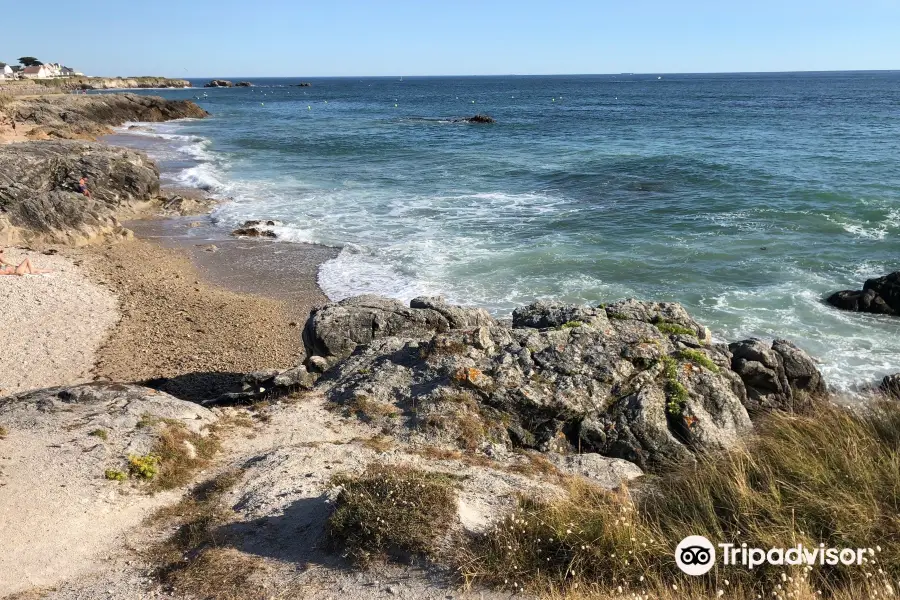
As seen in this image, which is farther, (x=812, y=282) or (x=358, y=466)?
(x=812, y=282)

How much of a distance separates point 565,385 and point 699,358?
2347mm

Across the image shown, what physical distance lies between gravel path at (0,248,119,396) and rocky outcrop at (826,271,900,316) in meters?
19.1

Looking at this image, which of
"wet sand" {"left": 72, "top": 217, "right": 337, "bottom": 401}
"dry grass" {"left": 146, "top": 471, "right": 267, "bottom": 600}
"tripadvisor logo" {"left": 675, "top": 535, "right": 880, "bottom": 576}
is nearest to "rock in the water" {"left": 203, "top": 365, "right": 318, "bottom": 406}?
"wet sand" {"left": 72, "top": 217, "right": 337, "bottom": 401}

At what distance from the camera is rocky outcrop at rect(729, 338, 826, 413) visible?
11023mm

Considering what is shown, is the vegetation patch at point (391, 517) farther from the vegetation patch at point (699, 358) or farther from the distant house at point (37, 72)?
the distant house at point (37, 72)

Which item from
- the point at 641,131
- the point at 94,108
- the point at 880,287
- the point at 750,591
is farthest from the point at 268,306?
the point at 94,108

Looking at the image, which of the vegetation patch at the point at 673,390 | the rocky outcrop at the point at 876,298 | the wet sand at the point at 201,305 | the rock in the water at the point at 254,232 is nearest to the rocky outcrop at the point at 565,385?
the vegetation patch at the point at 673,390

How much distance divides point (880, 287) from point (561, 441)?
12965 millimetres

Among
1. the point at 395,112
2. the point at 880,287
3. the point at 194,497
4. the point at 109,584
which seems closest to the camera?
the point at 109,584

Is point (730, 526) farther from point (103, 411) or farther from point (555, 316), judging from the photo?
point (103, 411)

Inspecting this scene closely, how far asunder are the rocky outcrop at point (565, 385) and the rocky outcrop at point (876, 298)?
8.12 m

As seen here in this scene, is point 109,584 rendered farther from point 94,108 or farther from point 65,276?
point 94,108

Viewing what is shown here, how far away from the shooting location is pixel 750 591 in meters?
4.97

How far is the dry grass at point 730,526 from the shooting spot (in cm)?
503
